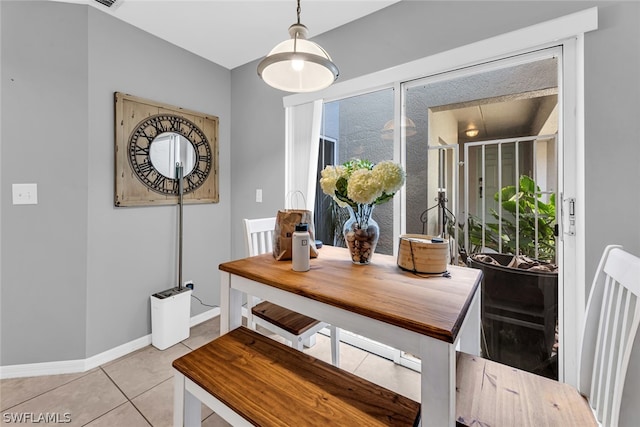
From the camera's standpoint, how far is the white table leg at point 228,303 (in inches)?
48.6

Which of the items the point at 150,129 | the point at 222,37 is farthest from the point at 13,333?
the point at 222,37

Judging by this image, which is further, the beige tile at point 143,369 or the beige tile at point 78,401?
the beige tile at point 143,369

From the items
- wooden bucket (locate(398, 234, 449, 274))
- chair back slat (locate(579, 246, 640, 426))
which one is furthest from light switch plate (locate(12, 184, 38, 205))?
chair back slat (locate(579, 246, 640, 426))

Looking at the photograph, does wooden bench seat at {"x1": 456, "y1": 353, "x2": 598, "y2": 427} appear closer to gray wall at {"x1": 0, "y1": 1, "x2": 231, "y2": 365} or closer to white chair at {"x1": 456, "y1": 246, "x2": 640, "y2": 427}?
white chair at {"x1": 456, "y1": 246, "x2": 640, "y2": 427}

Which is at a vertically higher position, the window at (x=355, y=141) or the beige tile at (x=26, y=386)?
the window at (x=355, y=141)

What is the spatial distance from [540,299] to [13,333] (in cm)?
334

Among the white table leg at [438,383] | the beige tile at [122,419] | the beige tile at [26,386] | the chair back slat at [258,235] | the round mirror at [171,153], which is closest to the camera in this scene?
the white table leg at [438,383]

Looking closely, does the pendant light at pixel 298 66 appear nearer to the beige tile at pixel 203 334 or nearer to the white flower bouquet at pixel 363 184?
the white flower bouquet at pixel 363 184

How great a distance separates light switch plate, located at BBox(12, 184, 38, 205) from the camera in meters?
1.82

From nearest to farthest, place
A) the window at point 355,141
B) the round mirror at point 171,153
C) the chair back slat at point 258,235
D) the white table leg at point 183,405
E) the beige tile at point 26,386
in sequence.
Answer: the white table leg at point 183,405 → the beige tile at point 26,386 → the chair back slat at point 258,235 → the window at point 355,141 → the round mirror at point 171,153

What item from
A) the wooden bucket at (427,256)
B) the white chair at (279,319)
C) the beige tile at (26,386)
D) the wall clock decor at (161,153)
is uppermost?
the wall clock decor at (161,153)

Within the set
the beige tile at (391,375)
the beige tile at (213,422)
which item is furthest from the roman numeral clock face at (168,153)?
the beige tile at (391,375)

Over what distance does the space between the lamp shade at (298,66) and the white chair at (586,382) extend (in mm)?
1250

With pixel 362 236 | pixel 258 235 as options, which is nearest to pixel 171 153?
pixel 258 235
